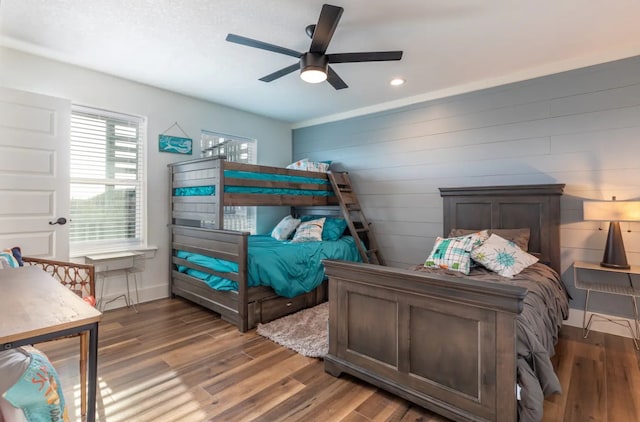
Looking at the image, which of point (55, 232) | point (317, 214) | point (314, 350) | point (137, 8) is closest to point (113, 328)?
point (55, 232)

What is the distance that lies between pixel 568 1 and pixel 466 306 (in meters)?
2.15

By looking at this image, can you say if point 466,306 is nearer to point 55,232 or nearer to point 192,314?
point 192,314

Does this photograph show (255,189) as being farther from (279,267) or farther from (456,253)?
(456,253)

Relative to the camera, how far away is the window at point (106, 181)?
10.7 ft

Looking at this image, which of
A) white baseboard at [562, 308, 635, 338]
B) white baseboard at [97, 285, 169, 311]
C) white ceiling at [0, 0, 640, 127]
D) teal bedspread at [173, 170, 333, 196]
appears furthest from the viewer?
white baseboard at [97, 285, 169, 311]

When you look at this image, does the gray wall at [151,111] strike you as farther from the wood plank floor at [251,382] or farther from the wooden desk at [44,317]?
the wooden desk at [44,317]

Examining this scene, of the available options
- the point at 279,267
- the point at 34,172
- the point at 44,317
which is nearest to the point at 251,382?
the point at 279,267

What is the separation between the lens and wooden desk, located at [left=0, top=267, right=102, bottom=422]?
1000 millimetres

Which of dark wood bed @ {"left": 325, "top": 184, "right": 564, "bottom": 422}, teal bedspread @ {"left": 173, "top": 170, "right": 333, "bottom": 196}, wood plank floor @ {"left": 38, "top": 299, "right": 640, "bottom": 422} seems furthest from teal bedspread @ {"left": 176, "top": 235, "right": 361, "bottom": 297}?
dark wood bed @ {"left": 325, "top": 184, "right": 564, "bottom": 422}

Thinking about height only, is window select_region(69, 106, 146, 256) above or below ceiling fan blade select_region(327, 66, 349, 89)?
below

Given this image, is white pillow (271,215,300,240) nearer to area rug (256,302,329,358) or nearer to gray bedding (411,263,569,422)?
area rug (256,302,329,358)


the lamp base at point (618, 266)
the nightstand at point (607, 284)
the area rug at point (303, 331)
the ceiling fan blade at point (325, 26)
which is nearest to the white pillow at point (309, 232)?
the area rug at point (303, 331)

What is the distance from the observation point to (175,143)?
387 cm

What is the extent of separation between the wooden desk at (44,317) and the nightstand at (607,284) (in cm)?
337
